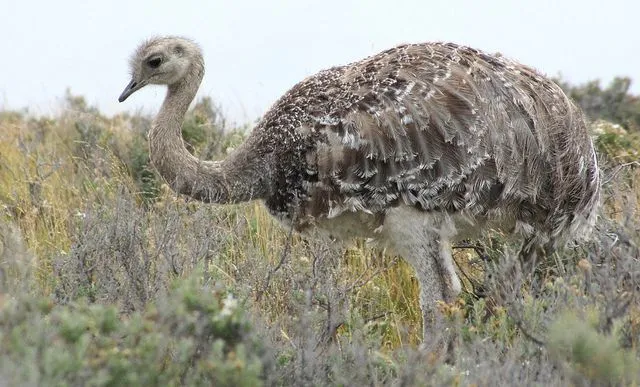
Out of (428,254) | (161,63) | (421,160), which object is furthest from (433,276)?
(161,63)

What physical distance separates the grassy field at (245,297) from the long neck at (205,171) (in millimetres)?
155

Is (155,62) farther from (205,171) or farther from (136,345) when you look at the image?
(136,345)

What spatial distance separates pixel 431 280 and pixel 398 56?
113 cm

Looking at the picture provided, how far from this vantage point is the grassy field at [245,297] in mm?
3688

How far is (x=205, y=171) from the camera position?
5.82 meters

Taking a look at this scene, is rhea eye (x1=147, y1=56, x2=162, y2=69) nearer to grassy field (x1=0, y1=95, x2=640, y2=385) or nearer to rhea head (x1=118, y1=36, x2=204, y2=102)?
A: rhea head (x1=118, y1=36, x2=204, y2=102)

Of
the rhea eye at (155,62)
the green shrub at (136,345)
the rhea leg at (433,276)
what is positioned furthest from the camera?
the rhea eye at (155,62)

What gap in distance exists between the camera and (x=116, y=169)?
7664mm

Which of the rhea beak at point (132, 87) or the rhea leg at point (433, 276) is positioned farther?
the rhea beak at point (132, 87)

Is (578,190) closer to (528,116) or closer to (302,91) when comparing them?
(528,116)

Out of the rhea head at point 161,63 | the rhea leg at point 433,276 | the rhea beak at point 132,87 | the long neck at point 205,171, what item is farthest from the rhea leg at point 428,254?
the rhea beak at point 132,87

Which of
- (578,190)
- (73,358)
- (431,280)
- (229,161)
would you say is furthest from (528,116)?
(73,358)

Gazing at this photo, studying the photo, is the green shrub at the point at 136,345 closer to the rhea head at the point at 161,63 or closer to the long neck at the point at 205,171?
the long neck at the point at 205,171

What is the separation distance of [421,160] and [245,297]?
1.07 m
